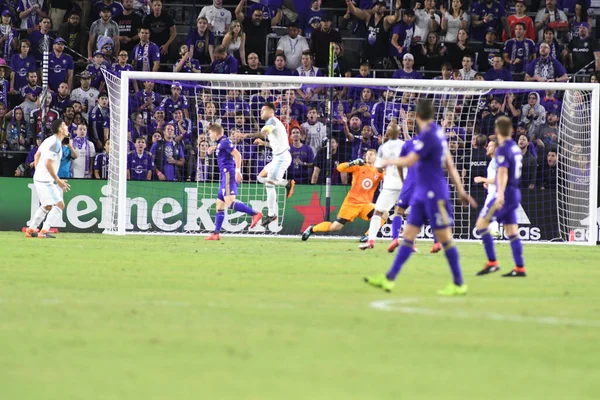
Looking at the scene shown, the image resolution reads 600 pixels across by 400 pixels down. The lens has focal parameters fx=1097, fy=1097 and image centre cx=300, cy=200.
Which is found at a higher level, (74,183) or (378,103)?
(378,103)

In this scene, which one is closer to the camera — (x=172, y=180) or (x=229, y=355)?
(x=229, y=355)

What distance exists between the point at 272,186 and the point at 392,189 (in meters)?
3.90

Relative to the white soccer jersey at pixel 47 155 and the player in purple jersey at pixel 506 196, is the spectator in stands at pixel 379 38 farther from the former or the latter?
the player in purple jersey at pixel 506 196

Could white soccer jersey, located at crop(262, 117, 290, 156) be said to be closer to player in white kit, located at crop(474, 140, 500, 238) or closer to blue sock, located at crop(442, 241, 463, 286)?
player in white kit, located at crop(474, 140, 500, 238)

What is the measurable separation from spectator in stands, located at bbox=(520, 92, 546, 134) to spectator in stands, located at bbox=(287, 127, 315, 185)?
17.2ft

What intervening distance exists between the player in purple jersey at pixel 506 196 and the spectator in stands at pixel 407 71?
12876 mm

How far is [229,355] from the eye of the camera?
7.44 metres

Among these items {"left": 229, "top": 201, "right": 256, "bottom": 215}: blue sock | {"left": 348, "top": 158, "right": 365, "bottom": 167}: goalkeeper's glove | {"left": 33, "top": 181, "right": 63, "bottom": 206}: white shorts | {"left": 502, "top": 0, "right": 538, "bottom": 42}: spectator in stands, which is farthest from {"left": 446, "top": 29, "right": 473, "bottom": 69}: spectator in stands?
{"left": 33, "top": 181, "right": 63, "bottom": 206}: white shorts

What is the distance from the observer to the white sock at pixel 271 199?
75.0 feet

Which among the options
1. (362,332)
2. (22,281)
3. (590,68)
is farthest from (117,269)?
(590,68)

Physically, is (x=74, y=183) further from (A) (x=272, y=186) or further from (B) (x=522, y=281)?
(B) (x=522, y=281)

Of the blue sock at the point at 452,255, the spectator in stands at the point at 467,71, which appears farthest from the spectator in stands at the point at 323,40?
the blue sock at the point at 452,255

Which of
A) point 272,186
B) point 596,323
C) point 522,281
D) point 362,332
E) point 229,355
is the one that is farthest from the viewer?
point 272,186

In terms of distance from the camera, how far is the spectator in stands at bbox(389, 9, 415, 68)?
2814cm
